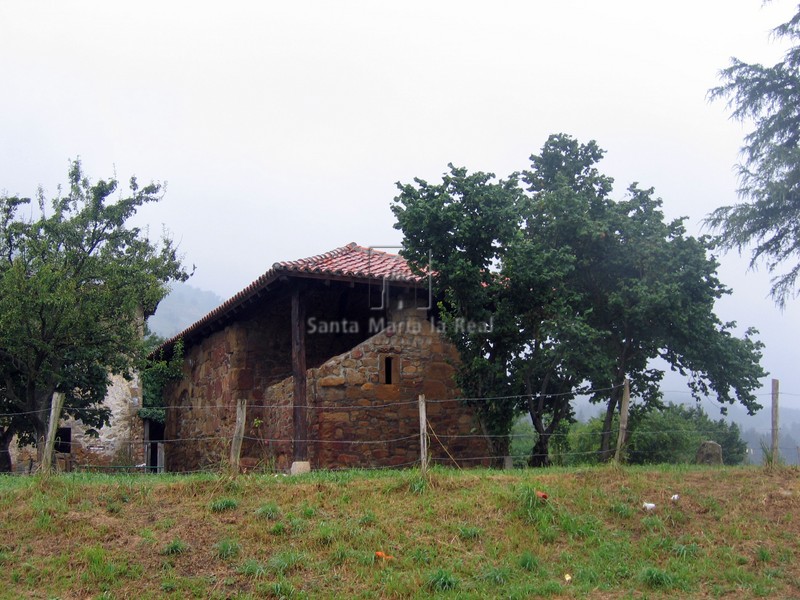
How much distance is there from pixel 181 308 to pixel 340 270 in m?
162

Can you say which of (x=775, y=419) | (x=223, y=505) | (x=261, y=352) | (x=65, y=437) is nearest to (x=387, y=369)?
(x=261, y=352)

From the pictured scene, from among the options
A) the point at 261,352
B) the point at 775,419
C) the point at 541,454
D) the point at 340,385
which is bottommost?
the point at 541,454

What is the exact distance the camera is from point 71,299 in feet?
43.7

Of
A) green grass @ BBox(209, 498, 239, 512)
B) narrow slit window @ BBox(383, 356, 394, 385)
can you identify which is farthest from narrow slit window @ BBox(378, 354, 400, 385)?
green grass @ BBox(209, 498, 239, 512)

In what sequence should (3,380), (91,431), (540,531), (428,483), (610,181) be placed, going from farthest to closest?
(91,431)
(3,380)
(610,181)
(428,483)
(540,531)

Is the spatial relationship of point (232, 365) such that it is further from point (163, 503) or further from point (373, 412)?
point (163, 503)

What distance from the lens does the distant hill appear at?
472ft

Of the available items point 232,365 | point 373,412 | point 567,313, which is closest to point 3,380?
point 232,365

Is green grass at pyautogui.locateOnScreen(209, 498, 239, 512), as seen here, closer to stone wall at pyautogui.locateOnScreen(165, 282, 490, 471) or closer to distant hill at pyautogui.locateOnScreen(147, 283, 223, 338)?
stone wall at pyautogui.locateOnScreen(165, 282, 490, 471)

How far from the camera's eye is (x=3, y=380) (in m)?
14.9

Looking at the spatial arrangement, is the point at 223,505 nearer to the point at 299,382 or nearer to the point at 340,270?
the point at 299,382

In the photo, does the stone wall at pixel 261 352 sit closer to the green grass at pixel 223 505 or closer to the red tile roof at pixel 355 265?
the red tile roof at pixel 355 265

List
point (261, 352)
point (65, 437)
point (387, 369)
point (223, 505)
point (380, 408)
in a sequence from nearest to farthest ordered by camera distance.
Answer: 1. point (223, 505)
2. point (380, 408)
3. point (387, 369)
4. point (261, 352)
5. point (65, 437)

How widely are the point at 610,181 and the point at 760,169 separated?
3.27 metres
